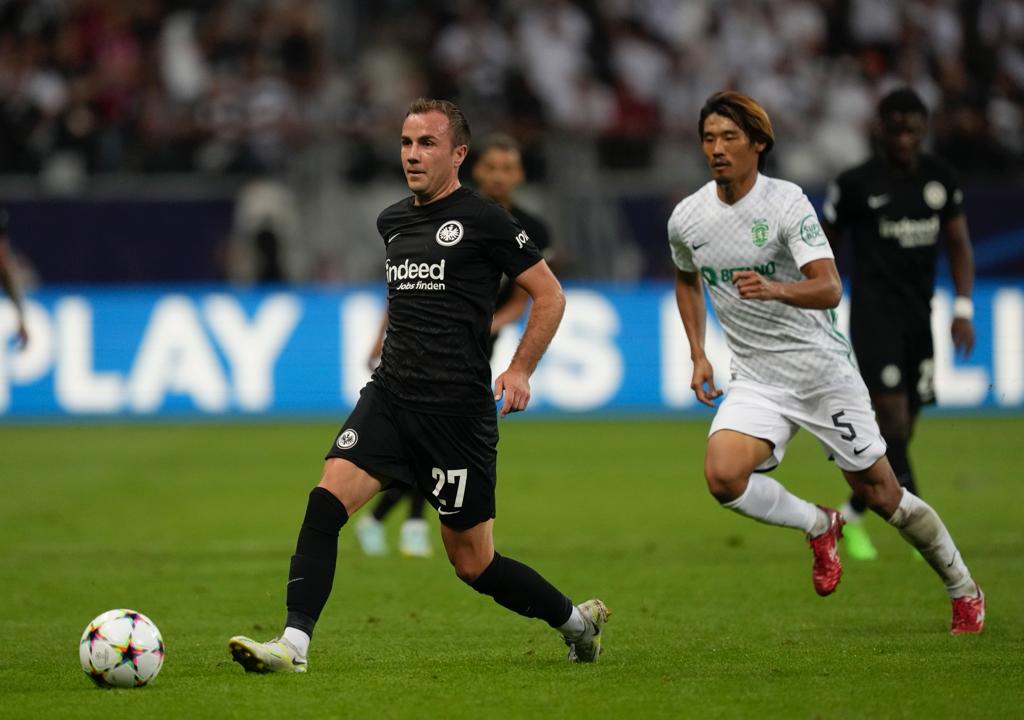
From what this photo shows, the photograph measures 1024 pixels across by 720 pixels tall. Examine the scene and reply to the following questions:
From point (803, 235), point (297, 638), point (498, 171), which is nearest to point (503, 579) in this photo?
point (297, 638)

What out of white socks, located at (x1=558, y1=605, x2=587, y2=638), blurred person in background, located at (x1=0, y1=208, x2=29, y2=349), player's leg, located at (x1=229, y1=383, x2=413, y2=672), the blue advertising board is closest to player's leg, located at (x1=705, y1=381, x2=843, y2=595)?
white socks, located at (x1=558, y1=605, x2=587, y2=638)

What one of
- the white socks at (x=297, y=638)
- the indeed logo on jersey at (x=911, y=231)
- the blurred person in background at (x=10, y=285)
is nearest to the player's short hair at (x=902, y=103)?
the indeed logo on jersey at (x=911, y=231)

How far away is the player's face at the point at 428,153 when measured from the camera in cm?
676

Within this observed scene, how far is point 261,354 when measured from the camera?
19766 millimetres

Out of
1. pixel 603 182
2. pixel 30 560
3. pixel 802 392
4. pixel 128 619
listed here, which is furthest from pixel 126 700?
pixel 603 182

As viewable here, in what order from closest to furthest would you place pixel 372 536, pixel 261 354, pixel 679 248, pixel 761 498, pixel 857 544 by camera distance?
pixel 761 498
pixel 679 248
pixel 857 544
pixel 372 536
pixel 261 354

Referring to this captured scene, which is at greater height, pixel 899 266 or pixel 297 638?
pixel 899 266

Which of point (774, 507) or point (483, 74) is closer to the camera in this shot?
point (774, 507)

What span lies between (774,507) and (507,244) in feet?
6.47

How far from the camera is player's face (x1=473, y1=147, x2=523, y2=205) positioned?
32.8 ft

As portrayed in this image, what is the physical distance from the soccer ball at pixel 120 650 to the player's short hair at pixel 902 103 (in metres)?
5.24

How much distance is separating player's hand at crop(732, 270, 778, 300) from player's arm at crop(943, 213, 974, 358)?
3178mm

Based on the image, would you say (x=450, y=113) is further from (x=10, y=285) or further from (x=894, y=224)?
(x=10, y=285)

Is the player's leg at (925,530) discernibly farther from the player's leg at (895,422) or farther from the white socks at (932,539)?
the player's leg at (895,422)
